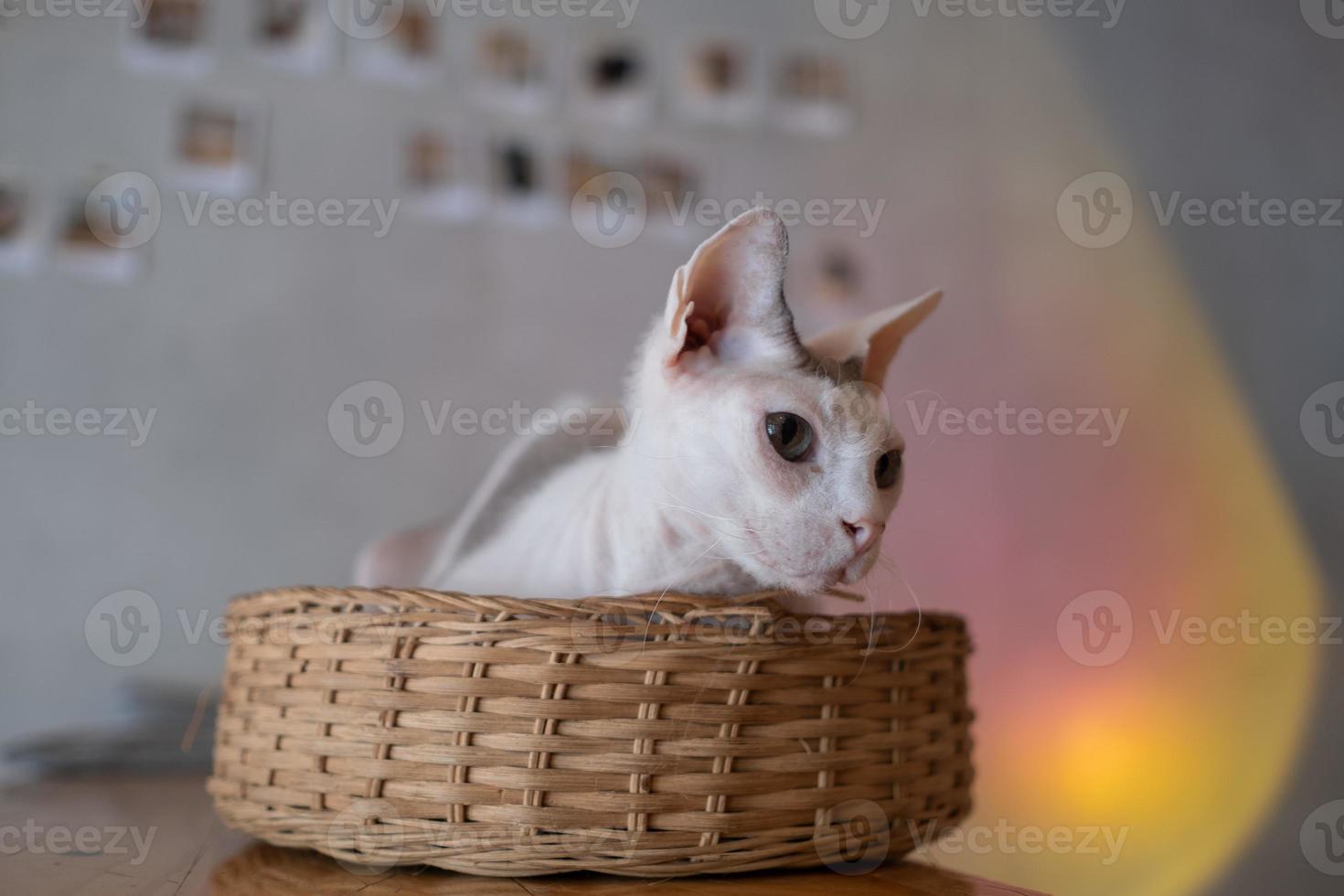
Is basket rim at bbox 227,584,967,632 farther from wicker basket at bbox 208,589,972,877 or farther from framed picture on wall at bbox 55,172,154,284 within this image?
framed picture on wall at bbox 55,172,154,284

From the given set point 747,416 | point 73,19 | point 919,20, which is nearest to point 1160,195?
point 919,20

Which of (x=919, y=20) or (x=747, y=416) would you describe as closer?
(x=747, y=416)

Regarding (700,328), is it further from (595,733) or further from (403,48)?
(403,48)

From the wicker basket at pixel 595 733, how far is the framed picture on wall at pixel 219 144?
1327 mm

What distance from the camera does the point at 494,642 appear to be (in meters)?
0.77

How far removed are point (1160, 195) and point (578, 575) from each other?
183 centimetres

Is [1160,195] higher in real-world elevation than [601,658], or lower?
higher

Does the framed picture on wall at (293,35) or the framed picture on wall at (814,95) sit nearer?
the framed picture on wall at (293,35)

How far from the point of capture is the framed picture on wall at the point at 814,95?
7.09ft

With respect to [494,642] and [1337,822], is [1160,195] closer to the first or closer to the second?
[1337,822]

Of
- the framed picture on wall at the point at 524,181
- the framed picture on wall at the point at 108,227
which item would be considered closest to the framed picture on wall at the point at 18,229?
the framed picture on wall at the point at 108,227

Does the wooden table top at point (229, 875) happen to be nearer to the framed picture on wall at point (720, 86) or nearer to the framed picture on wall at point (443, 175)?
the framed picture on wall at point (443, 175)

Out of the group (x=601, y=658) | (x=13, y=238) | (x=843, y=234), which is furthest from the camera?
(x=843, y=234)

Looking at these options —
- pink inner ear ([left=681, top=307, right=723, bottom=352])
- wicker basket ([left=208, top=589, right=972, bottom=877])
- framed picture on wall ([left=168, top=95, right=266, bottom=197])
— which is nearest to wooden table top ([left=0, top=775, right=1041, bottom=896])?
wicker basket ([left=208, top=589, right=972, bottom=877])
